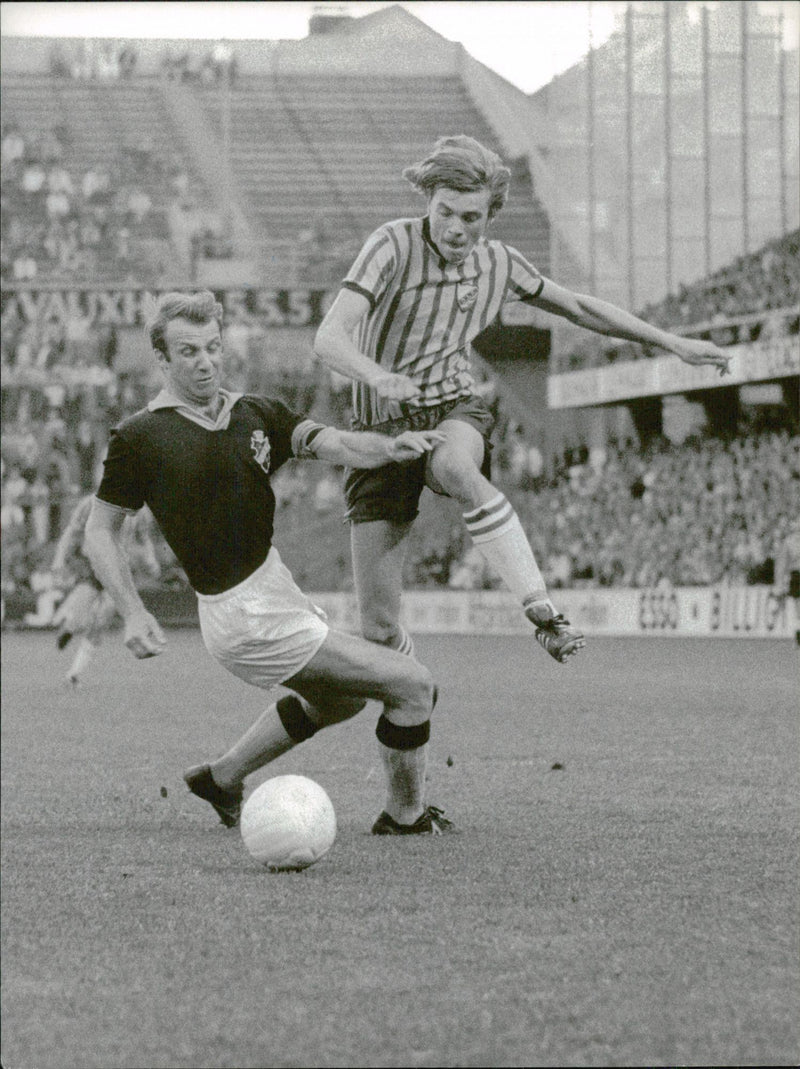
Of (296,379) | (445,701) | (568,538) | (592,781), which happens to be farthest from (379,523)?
(296,379)

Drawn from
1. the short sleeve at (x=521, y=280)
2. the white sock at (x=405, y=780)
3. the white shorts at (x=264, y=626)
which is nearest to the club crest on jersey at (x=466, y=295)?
the short sleeve at (x=521, y=280)

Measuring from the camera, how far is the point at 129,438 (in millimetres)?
5879

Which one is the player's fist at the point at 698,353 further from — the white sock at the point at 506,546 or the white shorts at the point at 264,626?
the white shorts at the point at 264,626

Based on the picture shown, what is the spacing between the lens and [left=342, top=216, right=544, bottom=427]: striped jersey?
607 centimetres

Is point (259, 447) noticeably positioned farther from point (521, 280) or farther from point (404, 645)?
point (404, 645)

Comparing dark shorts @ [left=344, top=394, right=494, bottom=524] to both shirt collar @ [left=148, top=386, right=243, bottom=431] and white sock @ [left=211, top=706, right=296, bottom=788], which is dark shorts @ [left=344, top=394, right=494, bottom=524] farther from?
white sock @ [left=211, top=706, right=296, bottom=788]

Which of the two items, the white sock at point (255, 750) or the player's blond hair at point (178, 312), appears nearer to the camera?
the player's blond hair at point (178, 312)

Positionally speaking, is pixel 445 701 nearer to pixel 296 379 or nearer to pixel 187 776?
pixel 187 776

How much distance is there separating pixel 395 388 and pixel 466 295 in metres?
0.94

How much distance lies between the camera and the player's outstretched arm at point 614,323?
6305mm

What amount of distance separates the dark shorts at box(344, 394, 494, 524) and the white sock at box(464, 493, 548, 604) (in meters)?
0.23

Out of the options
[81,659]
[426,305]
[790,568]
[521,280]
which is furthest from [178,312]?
[790,568]

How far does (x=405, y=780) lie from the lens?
681 cm

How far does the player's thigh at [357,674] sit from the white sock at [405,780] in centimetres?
24
